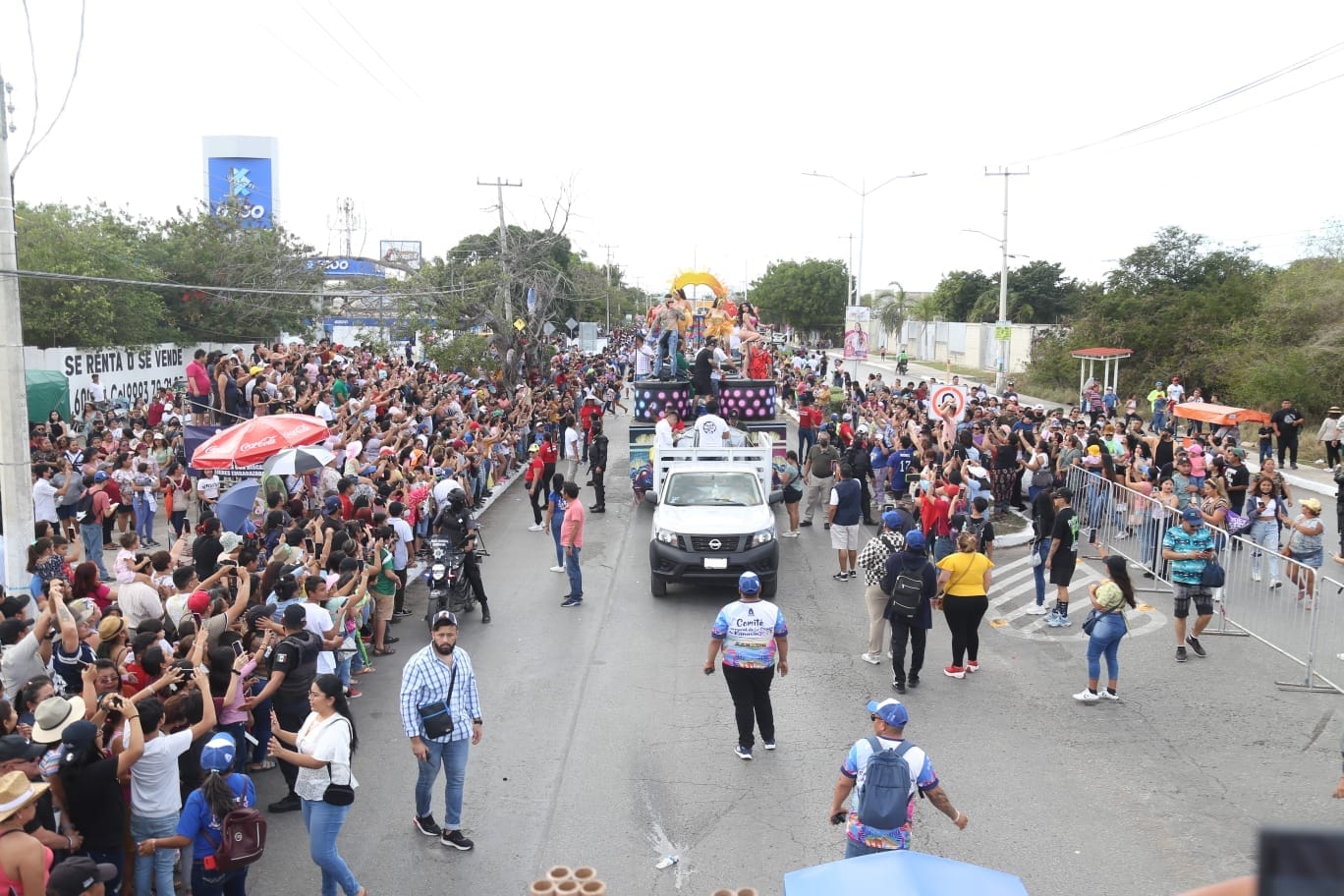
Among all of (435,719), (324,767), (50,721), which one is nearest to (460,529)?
(435,719)

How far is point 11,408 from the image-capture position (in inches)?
382

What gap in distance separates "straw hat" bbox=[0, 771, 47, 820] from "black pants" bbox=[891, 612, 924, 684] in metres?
7.03

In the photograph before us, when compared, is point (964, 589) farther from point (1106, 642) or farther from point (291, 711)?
point (291, 711)

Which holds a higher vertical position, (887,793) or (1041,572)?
(887,793)

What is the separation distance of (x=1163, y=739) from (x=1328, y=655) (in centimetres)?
267

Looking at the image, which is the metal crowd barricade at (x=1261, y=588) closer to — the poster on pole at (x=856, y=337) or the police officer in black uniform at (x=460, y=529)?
the police officer in black uniform at (x=460, y=529)

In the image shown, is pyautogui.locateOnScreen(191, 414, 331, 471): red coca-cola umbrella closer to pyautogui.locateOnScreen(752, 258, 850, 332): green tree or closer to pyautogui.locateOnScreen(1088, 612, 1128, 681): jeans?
pyautogui.locateOnScreen(1088, 612, 1128, 681): jeans

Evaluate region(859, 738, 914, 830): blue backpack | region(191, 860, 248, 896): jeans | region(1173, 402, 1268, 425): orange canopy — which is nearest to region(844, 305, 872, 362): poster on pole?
region(1173, 402, 1268, 425): orange canopy

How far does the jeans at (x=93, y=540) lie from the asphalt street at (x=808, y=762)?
5.06 metres

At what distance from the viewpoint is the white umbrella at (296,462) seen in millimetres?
12406

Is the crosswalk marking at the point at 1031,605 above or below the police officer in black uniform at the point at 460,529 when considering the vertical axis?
below

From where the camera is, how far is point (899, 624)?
993cm

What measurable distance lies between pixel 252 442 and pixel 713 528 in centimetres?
552

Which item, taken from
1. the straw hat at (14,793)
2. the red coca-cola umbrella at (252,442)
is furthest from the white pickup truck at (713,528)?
the straw hat at (14,793)
